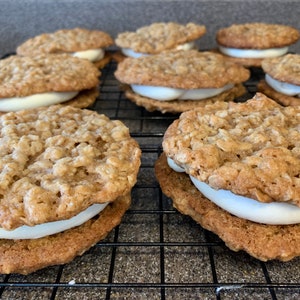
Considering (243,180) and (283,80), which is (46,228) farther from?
(283,80)

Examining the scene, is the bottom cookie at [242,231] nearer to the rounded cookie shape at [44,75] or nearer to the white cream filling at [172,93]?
the white cream filling at [172,93]

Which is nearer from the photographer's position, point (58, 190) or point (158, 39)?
point (58, 190)

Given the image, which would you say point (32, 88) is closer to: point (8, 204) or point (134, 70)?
point (134, 70)

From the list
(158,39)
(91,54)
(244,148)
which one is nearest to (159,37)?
(158,39)

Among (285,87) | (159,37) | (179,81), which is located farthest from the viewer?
(159,37)

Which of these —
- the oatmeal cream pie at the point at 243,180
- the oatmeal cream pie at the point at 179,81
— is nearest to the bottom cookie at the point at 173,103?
the oatmeal cream pie at the point at 179,81

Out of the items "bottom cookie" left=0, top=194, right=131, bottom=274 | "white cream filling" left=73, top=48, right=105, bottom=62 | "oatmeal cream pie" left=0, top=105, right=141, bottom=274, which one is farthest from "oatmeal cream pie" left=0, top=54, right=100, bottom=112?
"bottom cookie" left=0, top=194, right=131, bottom=274

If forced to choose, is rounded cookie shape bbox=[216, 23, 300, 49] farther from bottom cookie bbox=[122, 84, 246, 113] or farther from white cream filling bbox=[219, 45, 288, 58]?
bottom cookie bbox=[122, 84, 246, 113]
